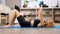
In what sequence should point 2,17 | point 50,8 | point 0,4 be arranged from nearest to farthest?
point 2,17
point 0,4
point 50,8

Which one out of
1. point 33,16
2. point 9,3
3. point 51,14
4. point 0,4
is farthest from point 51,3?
point 0,4

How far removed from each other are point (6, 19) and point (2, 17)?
0.73 ft

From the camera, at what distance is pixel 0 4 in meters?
7.70

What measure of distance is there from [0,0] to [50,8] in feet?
9.45

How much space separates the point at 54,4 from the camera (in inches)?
340

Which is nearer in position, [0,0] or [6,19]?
[6,19]

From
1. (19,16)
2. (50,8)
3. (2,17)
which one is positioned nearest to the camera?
(19,16)

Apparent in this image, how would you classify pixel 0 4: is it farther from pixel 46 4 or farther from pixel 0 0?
pixel 46 4

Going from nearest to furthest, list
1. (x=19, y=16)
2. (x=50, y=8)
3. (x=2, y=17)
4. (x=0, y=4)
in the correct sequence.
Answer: (x=19, y=16) → (x=2, y=17) → (x=0, y=4) → (x=50, y=8)

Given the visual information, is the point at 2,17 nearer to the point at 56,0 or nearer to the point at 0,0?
the point at 0,0

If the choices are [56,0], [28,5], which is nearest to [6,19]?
[28,5]

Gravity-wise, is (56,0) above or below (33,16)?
above

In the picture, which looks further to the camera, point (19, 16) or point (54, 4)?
point (54, 4)

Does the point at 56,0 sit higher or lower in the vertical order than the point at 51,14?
higher
